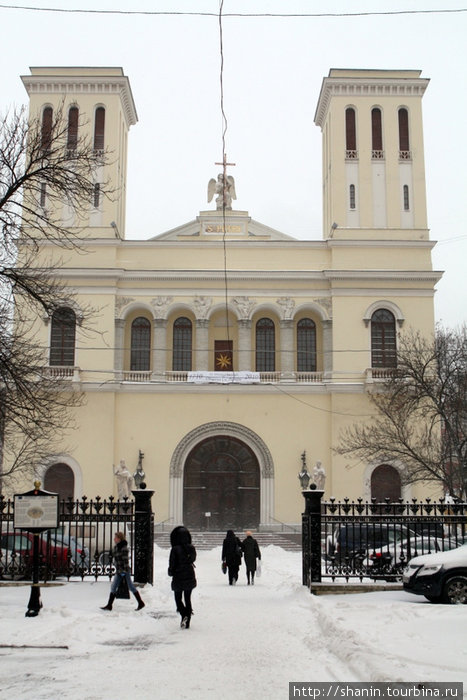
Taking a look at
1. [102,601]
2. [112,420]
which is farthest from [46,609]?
[112,420]

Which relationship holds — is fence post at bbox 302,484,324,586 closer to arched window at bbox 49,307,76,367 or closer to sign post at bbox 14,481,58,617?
sign post at bbox 14,481,58,617

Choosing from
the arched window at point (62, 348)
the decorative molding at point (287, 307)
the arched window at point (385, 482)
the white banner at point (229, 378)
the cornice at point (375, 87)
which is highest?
the cornice at point (375, 87)

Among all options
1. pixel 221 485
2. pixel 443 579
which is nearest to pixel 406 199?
pixel 221 485

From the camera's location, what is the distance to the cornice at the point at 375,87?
1505 inches

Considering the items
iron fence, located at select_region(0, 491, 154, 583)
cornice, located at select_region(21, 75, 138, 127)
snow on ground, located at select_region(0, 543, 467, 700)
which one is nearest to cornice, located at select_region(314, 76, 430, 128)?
cornice, located at select_region(21, 75, 138, 127)

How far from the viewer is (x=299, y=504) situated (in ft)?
114

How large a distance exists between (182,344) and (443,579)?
81.3 ft

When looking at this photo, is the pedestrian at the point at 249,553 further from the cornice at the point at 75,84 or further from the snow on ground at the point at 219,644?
the cornice at the point at 75,84

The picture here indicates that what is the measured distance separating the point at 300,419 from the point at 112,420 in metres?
8.16

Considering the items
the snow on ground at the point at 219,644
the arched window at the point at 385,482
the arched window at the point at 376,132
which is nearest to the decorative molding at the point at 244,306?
the arched window at the point at 385,482

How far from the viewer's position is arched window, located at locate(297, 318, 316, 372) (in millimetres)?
36938

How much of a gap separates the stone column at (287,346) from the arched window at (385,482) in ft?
19.1

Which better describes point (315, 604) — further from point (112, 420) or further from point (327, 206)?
point (327, 206)

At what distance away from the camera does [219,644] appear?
1044 centimetres
